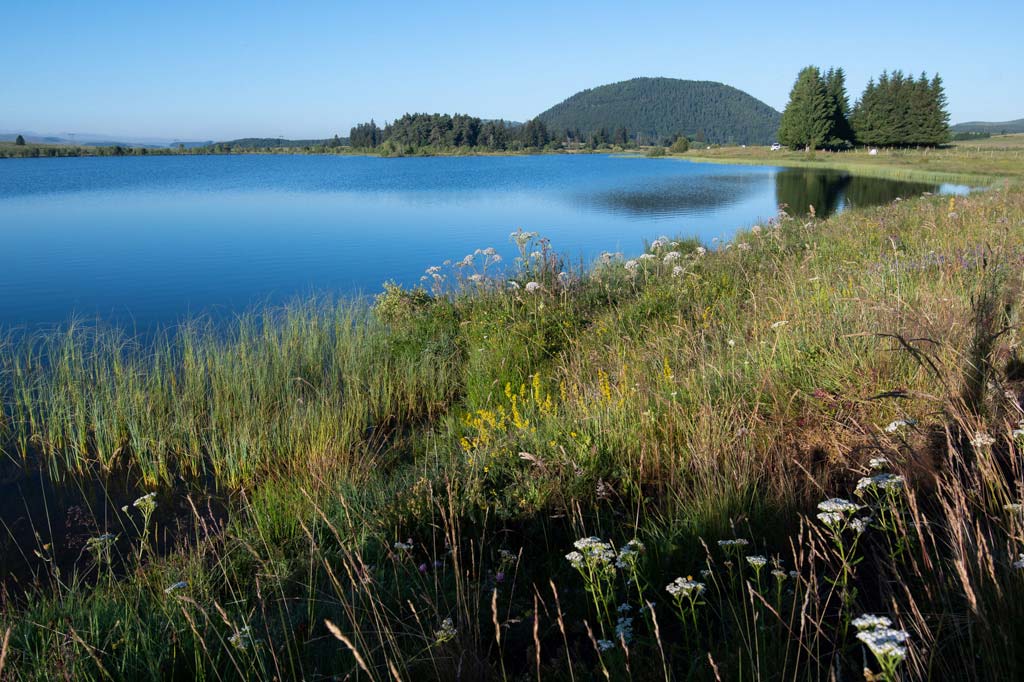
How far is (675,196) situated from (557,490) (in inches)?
1218

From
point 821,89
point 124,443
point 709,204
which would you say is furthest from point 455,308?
point 821,89

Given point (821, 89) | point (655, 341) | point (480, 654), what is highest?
point (821, 89)

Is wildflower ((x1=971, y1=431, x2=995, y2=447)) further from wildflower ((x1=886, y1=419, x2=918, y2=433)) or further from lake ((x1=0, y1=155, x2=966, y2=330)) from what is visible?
lake ((x1=0, y1=155, x2=966, y2=330))

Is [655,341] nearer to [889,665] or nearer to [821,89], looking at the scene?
[889,665]

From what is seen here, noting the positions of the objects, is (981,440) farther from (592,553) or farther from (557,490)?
(557,490)

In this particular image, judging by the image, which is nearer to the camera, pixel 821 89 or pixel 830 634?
pixel 830 634

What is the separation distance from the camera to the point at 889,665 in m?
1.35

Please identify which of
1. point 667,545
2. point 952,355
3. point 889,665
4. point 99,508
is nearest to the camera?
point 889,665

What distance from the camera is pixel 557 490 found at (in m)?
3.45

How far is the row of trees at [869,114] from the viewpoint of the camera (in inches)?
2734

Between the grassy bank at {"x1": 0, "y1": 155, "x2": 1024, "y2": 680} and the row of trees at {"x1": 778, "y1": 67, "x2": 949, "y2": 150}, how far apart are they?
73520 mm

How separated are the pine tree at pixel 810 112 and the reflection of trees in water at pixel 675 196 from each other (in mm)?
35810

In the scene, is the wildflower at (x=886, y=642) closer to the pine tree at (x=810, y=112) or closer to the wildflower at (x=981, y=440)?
the wildflower at (x=981, y=440)

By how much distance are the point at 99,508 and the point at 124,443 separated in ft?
3.21
